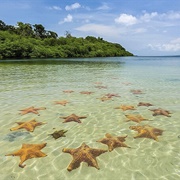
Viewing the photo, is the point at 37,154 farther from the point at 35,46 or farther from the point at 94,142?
the point at 35,46

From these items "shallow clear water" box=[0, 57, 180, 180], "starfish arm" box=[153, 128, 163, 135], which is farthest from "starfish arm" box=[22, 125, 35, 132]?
"starfish arm" box=[153, 128, 163, 135]

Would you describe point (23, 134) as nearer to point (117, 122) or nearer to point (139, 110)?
point (117, 122)

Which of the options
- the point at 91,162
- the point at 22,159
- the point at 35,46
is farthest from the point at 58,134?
the point at 35,46

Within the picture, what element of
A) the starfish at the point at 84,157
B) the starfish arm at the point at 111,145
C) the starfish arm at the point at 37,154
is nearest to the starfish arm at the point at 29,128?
the starfish arm at the point at 37,154

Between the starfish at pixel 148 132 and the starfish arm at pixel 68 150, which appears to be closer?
the starfish arm at pixel 68 150

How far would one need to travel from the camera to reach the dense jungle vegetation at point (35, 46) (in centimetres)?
6241

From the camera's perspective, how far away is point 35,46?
227 ft

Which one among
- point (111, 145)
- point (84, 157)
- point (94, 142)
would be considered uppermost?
point (84, 157)

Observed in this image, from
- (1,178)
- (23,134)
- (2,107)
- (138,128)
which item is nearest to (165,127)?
(138,128)

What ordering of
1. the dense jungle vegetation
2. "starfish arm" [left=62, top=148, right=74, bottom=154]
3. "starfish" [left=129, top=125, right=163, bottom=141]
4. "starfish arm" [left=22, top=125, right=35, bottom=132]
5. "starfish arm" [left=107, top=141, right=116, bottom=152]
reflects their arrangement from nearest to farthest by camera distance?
"starfish arm" [left=62, top=148, right=74, bottom=154], "starfish arm" [left=107, top=141, right=116, bottom=152], "starfish" [left=129, top=125, right=163, bottom=141], "starfish arm" [left=22, top=125, right=35, bottom=132], the dense jungle vegetation

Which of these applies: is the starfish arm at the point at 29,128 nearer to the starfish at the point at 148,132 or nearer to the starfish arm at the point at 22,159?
the starfish arm at the point at 22,159

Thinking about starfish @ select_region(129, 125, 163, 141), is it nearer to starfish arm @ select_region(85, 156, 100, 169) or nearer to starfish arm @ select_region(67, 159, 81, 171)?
starfish arm @ select_region(85, 156, 100, 169)

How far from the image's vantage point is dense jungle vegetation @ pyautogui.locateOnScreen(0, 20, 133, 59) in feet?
205

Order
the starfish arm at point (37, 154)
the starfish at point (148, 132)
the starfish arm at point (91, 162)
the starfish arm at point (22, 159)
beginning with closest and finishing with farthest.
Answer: the starfish arm at point (91, 162) < the starfish arm at point (22, 159) < the starfish arm at point (37, 154) < the starfish at point (148, 132)
